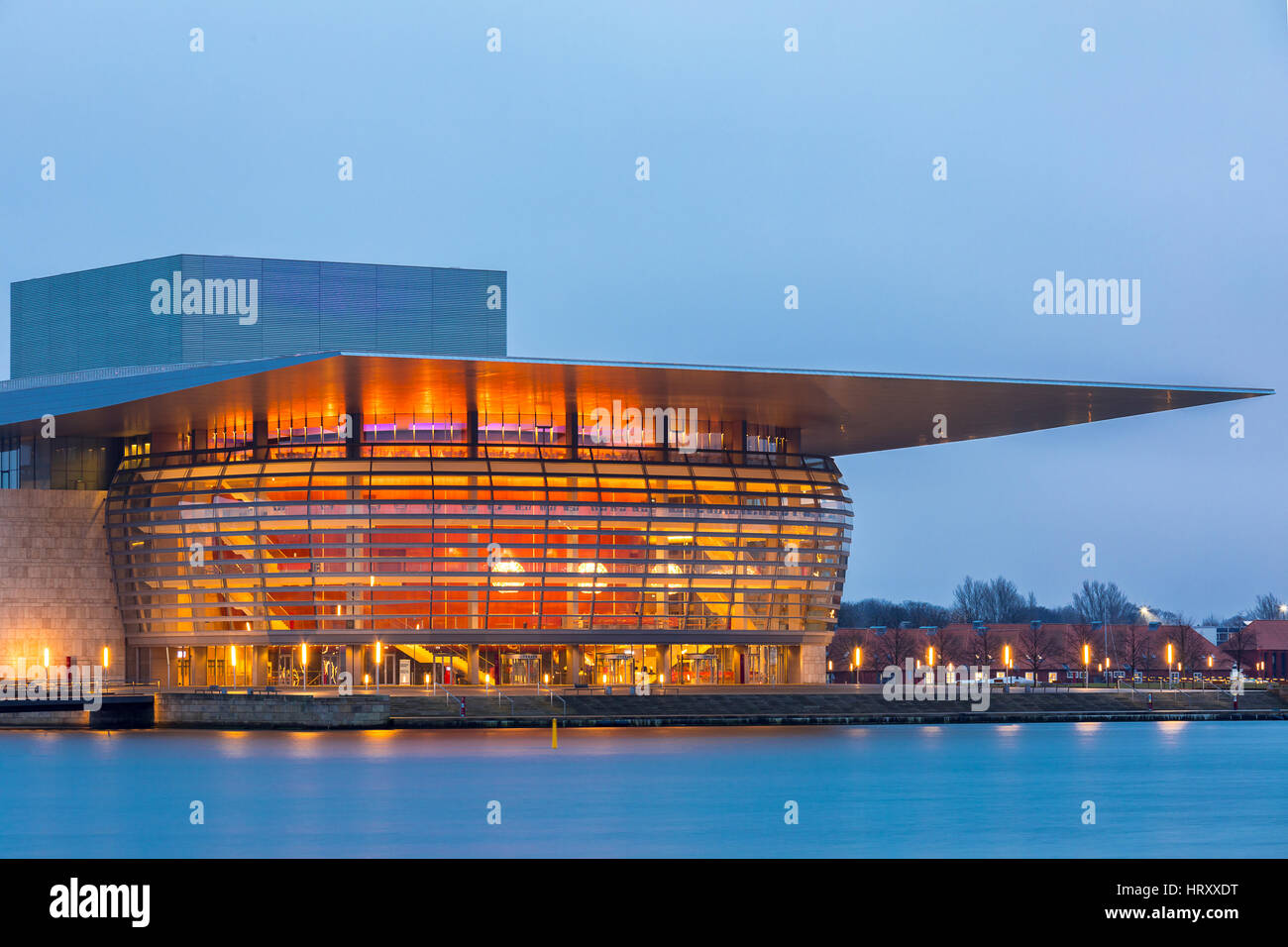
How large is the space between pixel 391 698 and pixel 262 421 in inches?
674

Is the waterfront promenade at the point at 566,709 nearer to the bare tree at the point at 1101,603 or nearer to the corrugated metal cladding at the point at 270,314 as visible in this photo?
the corrugated metal cladding at the point at 270,314

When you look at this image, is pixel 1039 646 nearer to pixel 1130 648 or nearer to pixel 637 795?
pixel 1130 648

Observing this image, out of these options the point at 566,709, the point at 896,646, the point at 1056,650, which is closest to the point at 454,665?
the point at 566,709

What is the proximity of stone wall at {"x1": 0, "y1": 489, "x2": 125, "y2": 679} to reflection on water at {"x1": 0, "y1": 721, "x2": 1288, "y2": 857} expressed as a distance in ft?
65.7

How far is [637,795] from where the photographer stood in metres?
35.2

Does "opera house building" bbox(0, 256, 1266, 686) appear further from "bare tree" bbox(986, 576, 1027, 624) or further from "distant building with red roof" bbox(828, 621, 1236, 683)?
"bare tree" bbox(986, 576, 1027, 624)

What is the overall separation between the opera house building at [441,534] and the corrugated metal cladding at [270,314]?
3.34m

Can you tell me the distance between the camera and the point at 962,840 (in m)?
29.5

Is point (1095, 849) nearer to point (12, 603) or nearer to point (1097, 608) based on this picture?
point (12, 603)

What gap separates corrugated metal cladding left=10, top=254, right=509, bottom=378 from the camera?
79375 mm

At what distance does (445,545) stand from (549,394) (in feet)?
29.3

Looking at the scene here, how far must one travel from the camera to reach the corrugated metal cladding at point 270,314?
7938 cm

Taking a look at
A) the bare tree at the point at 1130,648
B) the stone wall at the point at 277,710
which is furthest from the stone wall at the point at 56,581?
the bare tree at the point at 1130,648
